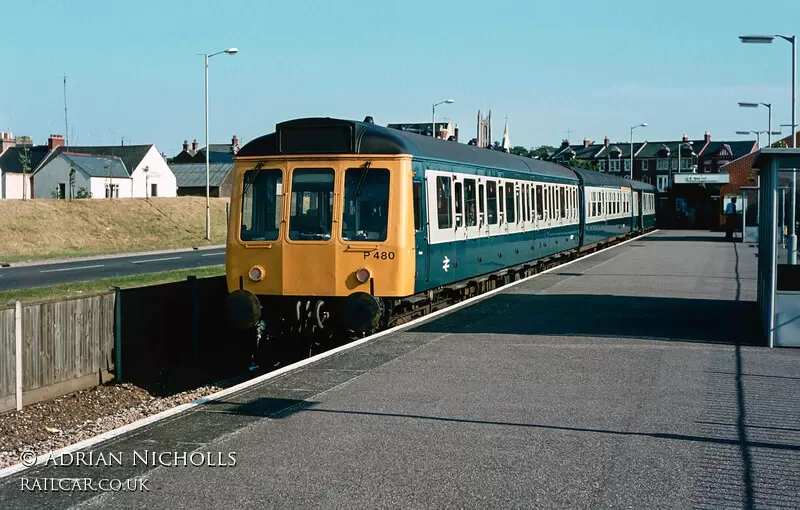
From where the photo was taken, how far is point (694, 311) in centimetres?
1739

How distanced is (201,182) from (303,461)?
96447 millimetres

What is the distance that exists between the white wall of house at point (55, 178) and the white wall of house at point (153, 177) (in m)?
7.13

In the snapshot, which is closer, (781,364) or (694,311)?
(781,364)

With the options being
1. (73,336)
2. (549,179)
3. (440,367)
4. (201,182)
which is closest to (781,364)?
(440,367)

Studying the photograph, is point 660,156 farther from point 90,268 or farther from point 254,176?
point 254,176

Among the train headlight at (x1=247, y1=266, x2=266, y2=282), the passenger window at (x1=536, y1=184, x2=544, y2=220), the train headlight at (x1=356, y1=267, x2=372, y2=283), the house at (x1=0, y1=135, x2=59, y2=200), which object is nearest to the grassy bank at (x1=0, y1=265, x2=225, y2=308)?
the train headlight at (x1=247, y1=266, x2=266, y2=282)

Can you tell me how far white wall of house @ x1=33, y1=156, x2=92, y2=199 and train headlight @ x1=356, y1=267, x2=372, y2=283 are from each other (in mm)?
67353

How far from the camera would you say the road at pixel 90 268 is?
83.3 ft

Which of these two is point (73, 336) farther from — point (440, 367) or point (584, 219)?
point (584, 219)

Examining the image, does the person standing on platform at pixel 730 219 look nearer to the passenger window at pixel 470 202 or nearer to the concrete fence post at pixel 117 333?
the passenger window at pixel 470 202

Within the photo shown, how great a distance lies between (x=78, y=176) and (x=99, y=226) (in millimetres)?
26512

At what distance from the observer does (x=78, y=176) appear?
254ft

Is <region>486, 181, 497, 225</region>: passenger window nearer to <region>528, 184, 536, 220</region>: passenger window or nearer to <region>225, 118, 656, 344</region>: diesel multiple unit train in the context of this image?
<region>528, 184, 536, 220</region>: passenger window

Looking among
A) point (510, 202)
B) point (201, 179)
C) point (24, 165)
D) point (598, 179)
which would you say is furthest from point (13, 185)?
point (510, 202)
